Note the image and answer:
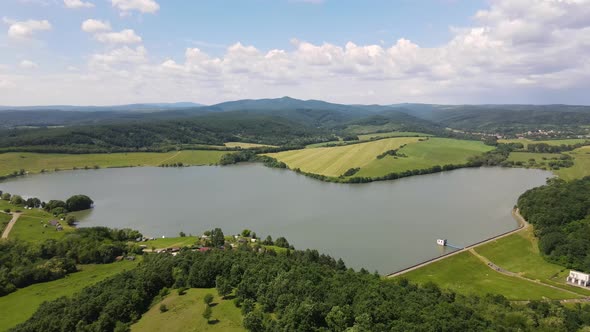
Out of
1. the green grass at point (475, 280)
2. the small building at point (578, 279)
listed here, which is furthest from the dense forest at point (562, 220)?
the green grass at point (475, 280)

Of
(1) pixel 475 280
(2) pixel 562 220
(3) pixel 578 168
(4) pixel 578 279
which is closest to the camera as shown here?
(4) pixel 578 279

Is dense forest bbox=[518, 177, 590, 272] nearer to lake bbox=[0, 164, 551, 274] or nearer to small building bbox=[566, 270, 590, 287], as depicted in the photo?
small building bbox=[566, 270, 590, 287]

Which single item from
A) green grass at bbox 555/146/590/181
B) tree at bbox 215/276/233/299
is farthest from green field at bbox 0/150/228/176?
green grass at bbox 555/146/590/181

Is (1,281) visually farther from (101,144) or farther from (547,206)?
(101,144)

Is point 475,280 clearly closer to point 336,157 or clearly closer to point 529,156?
point 336,157

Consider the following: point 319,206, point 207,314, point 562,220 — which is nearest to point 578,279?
point 562,220

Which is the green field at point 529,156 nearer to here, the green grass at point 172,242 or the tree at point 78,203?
the green grass at point 172,242

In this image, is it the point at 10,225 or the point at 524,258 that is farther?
the point at 10,225
